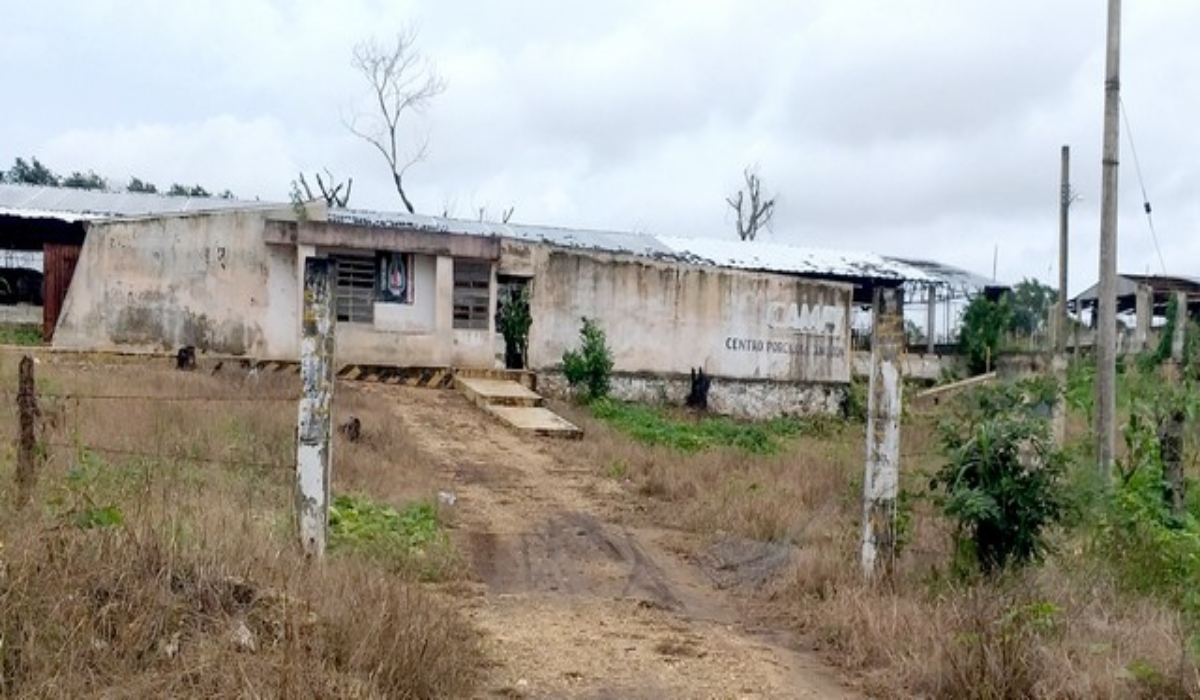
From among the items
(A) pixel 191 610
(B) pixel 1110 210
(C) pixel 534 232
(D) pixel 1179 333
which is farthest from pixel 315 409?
(D) pixel 1179 333

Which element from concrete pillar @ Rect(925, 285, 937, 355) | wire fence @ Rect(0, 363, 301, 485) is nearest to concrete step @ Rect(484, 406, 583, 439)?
wire fence @ Rect(0, 363, 301, 485)

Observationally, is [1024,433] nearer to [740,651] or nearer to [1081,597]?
[1081,597]

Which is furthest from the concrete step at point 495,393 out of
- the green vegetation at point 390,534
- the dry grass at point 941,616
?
the green vegetation at point 390,534

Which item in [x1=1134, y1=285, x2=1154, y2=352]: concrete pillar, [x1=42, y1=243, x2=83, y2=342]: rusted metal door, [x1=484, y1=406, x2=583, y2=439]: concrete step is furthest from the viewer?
[x1=1134, y1=285, x2=1154, y2=352]: concrete pillar

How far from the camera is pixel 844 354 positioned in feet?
75.8

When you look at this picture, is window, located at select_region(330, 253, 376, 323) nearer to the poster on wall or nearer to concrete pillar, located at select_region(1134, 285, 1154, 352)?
the poster on wall

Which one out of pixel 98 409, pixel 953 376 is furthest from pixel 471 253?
pixel 953 376

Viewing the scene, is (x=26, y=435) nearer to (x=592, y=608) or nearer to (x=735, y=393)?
(x=592, y=608)

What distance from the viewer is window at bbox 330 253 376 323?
1908 centimetres

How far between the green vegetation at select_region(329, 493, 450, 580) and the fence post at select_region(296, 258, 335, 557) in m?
0.40

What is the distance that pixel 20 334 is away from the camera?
19.1 meters

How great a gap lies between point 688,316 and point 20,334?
1302 centimetres

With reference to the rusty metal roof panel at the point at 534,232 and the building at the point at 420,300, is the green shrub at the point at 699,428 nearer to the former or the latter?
the building at the point at 420,300

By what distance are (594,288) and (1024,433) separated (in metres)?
14.5
